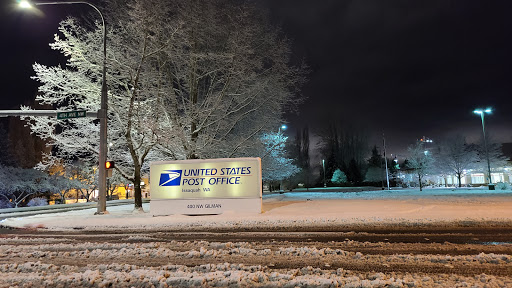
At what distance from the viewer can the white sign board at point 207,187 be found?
48.0 ft

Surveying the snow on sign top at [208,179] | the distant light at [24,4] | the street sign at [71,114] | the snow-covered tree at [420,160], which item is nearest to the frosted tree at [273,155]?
the snow on sign top at [208,179]

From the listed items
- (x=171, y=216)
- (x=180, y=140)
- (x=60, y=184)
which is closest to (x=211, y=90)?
(x=180, y=140)

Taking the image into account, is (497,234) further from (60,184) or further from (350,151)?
(350,151)

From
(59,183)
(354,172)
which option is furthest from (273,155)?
(354,172)

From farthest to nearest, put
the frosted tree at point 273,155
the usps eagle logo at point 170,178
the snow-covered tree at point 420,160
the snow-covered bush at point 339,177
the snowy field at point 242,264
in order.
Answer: the snow-covered bush at point 339,177
the snow-covered tree at point 420,160
the frosted tree at point 273,155
the usps eagle logo at point 170,178
the snowy field at point 242,264

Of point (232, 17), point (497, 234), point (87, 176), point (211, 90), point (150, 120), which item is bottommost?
point (497, 234)

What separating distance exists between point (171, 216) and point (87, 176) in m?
27.5

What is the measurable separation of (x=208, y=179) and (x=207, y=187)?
38cm

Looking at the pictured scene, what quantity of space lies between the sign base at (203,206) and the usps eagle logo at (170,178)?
798mm

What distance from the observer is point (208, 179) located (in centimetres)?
1490

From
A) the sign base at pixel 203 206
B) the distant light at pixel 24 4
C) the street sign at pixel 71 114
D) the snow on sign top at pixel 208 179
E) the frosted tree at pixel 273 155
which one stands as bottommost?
the sign base at pixel 203 206

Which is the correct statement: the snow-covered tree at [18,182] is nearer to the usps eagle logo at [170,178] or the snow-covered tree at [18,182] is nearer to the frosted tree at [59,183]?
the frosted tree at [59,183]

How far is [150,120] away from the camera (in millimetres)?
16109

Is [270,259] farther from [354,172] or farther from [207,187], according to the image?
[354,172]
